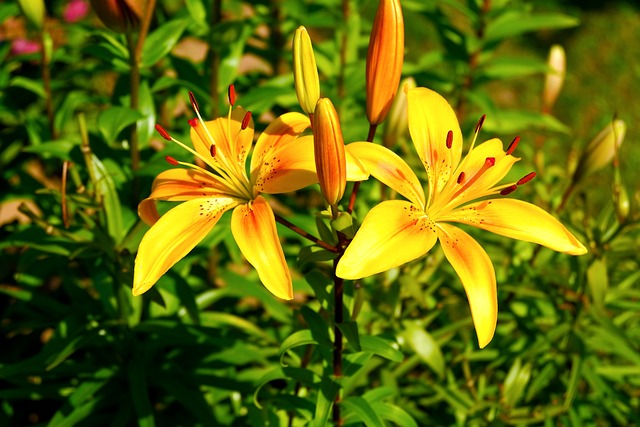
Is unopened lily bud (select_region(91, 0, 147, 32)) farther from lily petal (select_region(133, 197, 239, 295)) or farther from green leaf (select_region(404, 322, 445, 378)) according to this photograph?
green leaf (select_region(404, 322, 445, 378))

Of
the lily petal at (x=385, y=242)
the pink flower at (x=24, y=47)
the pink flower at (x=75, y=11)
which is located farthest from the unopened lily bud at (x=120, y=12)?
the pink flower at (x=75, y=11)

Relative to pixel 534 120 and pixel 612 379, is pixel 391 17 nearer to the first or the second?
pixel 534 120

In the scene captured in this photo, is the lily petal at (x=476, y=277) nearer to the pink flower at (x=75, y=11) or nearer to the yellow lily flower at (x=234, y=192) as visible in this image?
the yellow lily flower at (x=234, y=192)

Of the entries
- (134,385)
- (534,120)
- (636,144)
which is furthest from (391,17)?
(636,144)

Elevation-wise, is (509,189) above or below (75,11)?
above

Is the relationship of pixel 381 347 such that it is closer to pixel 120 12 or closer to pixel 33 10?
pixel 120 12

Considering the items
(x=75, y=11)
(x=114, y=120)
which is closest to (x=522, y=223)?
(x=114, y=120)
